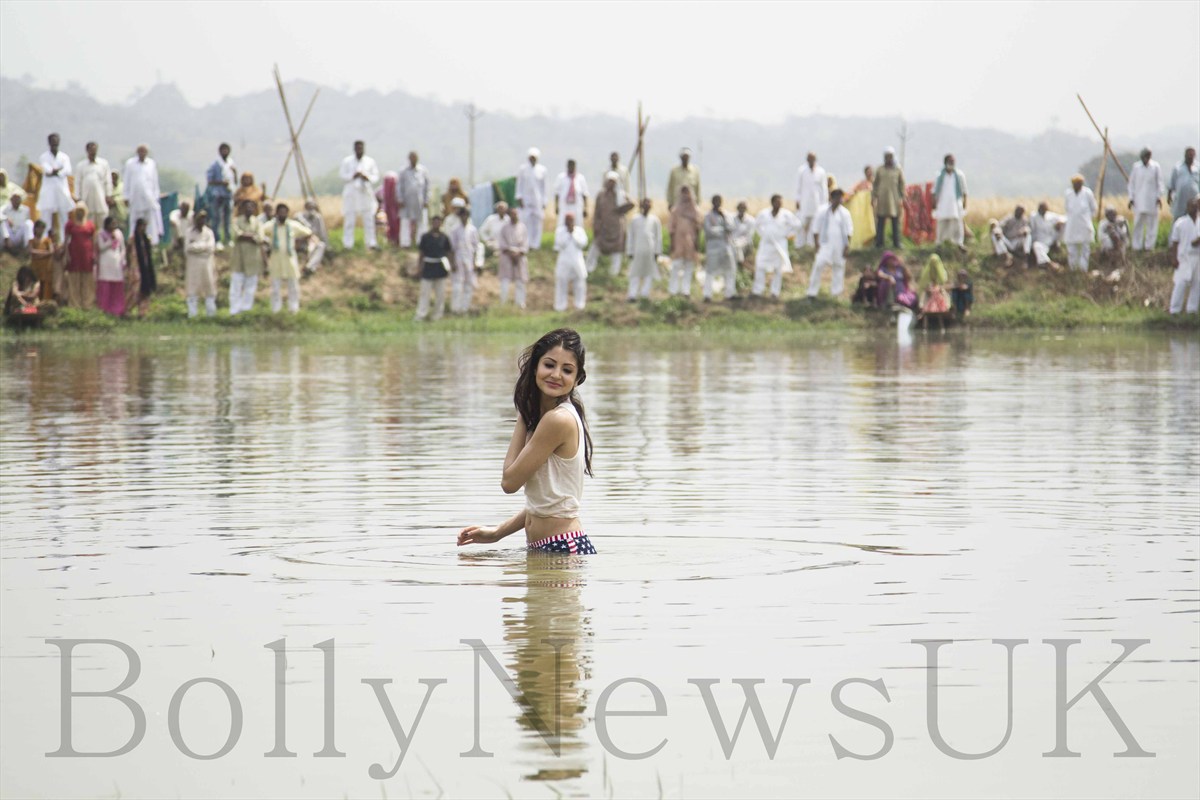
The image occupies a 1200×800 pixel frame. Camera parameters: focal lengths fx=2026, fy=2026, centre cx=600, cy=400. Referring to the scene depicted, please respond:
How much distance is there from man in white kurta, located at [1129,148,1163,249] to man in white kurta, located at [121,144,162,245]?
16460 millimetres

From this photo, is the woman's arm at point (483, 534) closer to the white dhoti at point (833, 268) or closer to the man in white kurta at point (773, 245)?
the white dhoti at point (833, 268)

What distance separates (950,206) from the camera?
36000mm

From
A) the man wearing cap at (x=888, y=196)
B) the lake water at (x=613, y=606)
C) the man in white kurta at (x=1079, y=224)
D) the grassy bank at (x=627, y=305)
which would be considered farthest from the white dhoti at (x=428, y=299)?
the lake water at (x=613, y=606)

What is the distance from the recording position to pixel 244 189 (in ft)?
107

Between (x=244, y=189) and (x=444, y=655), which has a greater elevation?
(x=244, y=189)

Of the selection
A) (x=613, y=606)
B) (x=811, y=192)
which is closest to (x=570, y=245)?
(x=811, y=192)

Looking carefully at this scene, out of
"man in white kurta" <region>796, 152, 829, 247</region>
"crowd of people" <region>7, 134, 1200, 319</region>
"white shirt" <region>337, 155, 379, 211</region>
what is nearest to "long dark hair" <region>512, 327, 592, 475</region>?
"crowd of people" <region>7, 134, 1200, 319</region>

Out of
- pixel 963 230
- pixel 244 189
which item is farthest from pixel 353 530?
pixel 963 230

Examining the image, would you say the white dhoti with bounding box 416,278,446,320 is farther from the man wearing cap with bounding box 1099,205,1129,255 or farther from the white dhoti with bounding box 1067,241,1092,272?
the man wearing cap with bounding box 1099,205,1129,255

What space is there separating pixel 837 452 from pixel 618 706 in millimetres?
7497

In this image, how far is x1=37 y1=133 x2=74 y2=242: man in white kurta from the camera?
1256 inches

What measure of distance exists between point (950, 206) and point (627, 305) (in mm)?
6591

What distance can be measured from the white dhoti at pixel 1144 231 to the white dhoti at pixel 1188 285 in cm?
315

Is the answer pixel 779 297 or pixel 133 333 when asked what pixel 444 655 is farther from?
pixel 779 297
